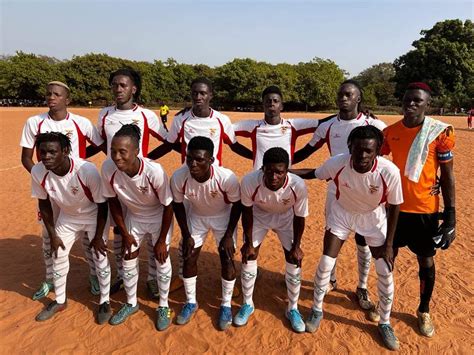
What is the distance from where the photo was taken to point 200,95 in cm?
446

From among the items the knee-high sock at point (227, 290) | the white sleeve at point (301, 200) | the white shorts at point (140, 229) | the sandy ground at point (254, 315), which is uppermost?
the white sleeve at point (301, 200)

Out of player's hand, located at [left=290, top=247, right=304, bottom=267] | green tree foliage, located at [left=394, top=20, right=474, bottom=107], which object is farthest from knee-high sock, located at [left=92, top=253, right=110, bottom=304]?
green tree foliage, located at [left=394, top=20, right=474, bottom=107]

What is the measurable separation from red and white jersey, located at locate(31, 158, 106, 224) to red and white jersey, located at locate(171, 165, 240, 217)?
91 centimetres

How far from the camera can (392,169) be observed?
3494 millimetres

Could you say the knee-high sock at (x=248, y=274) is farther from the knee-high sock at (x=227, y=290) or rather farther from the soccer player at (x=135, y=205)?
the soccer player at (x=135, y=205)

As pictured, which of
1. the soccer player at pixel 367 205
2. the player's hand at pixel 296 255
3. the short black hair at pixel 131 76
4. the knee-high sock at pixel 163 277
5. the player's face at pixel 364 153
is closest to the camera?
the player's face at pixel 364 153

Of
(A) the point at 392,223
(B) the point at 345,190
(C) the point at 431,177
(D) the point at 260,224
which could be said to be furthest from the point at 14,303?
(C) the point at 431,177

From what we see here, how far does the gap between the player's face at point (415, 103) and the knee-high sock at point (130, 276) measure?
3.48 meters

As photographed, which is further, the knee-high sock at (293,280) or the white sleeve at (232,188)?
the knee-high sock at (293,280)

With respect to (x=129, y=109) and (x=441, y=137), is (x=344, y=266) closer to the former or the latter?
(x=441, y=137)

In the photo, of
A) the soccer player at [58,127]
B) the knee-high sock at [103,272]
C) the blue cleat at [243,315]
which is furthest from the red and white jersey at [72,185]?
the blue cleat at [243,315]

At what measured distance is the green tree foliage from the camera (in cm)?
5203

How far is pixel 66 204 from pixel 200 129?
1829 millimetres

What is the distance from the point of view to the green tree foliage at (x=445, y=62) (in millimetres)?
52031
